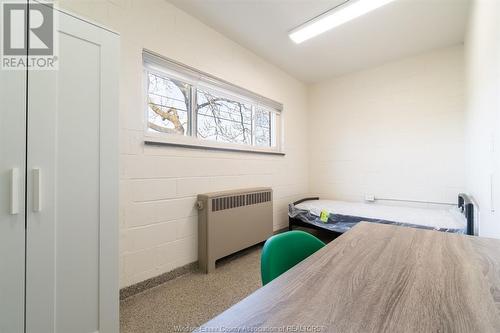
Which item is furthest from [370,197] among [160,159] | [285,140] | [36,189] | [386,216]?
[36,189]

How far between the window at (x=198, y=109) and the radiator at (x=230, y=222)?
0.60m

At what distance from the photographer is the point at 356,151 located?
142 inches

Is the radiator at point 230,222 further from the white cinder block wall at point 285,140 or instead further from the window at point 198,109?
the window at point 198,109

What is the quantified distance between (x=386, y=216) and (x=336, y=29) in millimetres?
2245

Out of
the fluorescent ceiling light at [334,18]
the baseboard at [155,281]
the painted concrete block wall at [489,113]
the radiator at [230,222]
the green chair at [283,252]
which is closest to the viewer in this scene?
the green chair at [283,252]

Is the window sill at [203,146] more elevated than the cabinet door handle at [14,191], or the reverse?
the window sill at [203,146]

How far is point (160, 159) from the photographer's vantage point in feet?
6.54

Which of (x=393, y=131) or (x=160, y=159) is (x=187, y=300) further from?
(x=393, y=131)

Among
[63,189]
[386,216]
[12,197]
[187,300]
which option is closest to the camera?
[12,197]

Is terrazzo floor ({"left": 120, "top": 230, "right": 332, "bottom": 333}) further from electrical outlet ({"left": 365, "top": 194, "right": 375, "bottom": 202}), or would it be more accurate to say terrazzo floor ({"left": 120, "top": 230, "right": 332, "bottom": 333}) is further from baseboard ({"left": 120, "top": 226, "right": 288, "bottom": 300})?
electrical outlet ({"left": 365, "top": 194, "right": 375, "bottom": 202})

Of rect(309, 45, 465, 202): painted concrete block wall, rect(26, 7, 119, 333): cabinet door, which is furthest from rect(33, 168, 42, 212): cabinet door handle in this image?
rect(309, 45, 465, 202): painted concrete block wall

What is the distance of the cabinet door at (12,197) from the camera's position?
95 cm

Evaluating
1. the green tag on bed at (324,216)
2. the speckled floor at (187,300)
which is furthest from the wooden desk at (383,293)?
the green tag on bed at (324,216)

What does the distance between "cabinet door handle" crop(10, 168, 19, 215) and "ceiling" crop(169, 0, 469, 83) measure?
194 cm
